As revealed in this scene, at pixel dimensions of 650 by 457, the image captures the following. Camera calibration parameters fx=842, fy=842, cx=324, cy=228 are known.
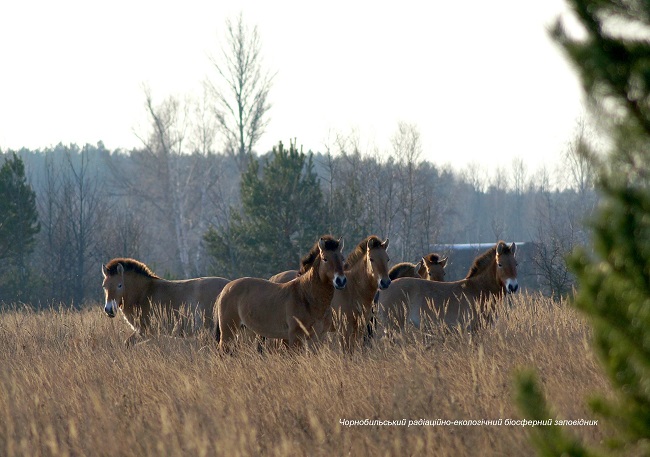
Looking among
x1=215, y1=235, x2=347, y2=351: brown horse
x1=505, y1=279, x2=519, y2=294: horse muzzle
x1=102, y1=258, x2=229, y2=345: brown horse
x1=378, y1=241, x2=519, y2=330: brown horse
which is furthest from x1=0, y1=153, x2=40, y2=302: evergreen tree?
x1=505, y1=279, x2=519, y2=294: horse muzzle

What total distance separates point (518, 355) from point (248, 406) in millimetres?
2752

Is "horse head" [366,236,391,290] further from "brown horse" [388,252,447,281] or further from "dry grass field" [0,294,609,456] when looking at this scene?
"brown horse" [388,252,447,281]

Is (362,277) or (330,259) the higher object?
(330,259)

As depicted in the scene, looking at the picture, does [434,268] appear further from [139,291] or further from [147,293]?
[139,291]

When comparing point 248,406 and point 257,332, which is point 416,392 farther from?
point 257,332

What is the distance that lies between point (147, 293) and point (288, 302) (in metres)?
3.89

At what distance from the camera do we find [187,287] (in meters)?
13.9

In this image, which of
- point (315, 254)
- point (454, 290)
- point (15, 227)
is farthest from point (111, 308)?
point (15, 227)

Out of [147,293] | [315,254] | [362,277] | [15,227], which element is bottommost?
[147,293]

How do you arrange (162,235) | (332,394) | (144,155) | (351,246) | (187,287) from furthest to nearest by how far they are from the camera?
1. (162,235)
2. (144,155)
3. (351,246)
4. (187,287)
5. (332,394)

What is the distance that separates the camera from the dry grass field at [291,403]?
5.43m

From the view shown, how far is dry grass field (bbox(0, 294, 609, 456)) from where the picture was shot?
543 cm

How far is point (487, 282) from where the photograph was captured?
12.5 m

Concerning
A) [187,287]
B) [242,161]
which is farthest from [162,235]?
Answer: [187,287]
